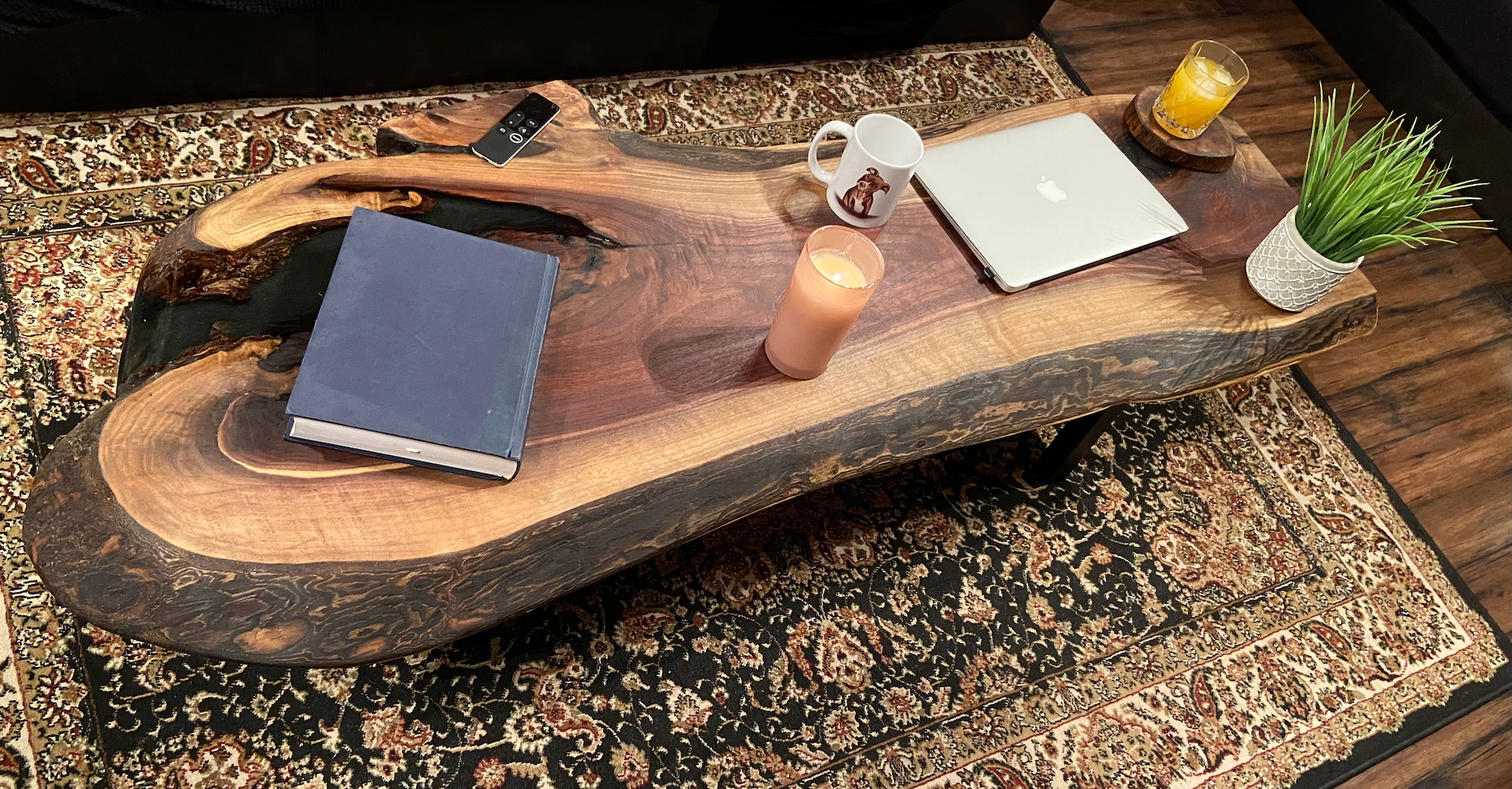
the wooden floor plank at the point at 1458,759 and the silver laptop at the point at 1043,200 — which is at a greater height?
the silver laptop at the point at 1043,200

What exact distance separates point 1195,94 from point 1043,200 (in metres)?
0.34

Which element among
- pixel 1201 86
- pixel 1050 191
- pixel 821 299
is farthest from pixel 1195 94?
pixel 821 299

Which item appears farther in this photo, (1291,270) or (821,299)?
(1291,270)

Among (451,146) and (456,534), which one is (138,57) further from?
(456,534)

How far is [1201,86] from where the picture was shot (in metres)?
1.44

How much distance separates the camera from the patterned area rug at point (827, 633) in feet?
4.21

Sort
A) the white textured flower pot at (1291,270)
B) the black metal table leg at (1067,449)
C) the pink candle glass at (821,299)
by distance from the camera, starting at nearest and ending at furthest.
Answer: the pink candle glass at (821,299) < the white textured flower pot at (1291,270) < the black metal table leg at (1067,449)

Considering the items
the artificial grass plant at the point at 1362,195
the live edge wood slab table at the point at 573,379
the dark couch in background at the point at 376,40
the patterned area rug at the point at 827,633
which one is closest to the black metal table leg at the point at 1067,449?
the patterned area rug at the point at 827,633

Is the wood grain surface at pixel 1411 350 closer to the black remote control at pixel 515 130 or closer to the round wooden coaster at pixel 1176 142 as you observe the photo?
the round wooden coaster at pixel 1176 142

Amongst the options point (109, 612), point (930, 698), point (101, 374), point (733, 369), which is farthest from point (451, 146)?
point (930, 698)

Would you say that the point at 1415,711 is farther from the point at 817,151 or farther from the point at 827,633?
the point at 817,151

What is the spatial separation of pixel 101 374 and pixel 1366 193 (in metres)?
1.87

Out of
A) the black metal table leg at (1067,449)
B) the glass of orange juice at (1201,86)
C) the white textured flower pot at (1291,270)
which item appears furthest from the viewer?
the black metal table leg at (1067,449)

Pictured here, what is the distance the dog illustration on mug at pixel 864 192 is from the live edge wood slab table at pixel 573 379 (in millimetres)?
62
